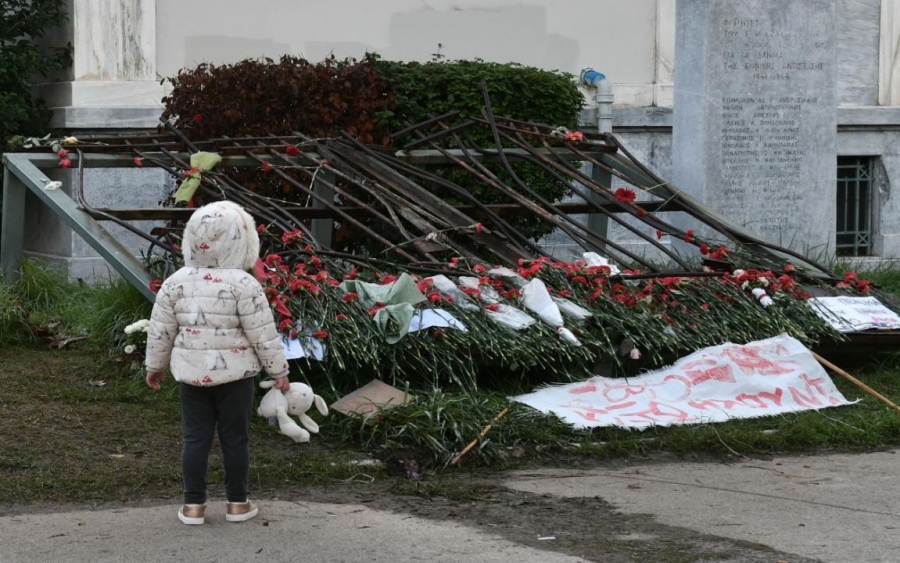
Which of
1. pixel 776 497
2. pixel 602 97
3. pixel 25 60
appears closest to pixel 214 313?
pixel 776 497

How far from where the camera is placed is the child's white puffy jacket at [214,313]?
16.3 feet

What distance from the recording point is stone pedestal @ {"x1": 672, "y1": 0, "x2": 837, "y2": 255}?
10414 mm

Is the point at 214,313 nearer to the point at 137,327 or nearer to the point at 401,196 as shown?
the point at 137,327

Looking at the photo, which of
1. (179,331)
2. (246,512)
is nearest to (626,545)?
(246,512)

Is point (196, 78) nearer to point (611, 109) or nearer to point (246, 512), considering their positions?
point (611, 109)

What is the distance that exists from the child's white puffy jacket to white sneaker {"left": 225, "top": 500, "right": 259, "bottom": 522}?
45cm

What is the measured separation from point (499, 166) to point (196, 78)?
230cm

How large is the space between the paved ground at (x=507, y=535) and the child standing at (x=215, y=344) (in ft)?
0.62

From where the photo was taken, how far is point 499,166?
34.4 ft

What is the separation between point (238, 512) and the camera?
5023 mm

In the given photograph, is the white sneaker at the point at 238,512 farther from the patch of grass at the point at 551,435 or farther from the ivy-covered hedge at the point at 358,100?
the ivy-covered hedge at the point at 358,100

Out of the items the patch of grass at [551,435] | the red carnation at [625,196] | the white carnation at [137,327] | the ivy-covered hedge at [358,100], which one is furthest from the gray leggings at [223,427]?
the ivy-covered hedge at [358,100]

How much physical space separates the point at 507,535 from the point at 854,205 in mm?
9844

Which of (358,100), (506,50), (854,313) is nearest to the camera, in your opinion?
(854,313)
